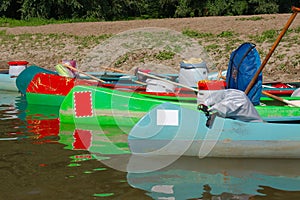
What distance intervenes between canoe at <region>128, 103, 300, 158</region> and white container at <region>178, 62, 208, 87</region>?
153 inches

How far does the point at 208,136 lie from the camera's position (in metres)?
7.93

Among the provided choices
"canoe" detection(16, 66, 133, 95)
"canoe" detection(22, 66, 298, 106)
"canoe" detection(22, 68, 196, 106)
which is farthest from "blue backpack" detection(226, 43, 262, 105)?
"canoe" detection(16, 66, 133, 95)

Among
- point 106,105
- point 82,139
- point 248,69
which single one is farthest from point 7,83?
point 248,69

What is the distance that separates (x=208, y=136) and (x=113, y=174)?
1.46 meters

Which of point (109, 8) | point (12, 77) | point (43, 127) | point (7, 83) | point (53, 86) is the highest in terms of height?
point (109, 8)

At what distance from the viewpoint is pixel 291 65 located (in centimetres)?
1586

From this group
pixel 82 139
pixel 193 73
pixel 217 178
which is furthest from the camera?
pixel 193 73

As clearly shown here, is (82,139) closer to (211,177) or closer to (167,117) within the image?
(167,117)

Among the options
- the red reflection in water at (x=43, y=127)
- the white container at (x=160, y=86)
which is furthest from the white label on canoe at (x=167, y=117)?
the white container at (x=160, y=86)

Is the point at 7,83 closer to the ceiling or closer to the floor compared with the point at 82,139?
closer to the ceiling

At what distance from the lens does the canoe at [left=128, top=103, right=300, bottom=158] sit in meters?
7.86

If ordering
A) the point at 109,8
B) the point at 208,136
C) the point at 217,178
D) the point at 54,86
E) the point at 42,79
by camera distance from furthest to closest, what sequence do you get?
the point at 109,8, the point at 42,79, the point at 54,86, the point at 208,136, the point at 217,178

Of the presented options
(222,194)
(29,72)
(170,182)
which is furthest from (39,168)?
(29,72)

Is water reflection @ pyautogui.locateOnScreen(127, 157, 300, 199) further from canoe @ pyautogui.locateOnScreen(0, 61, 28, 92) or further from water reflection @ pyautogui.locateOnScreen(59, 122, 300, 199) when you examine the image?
canoe @ pyautogui.locateOnScreen(0, 61, 28, 92)
